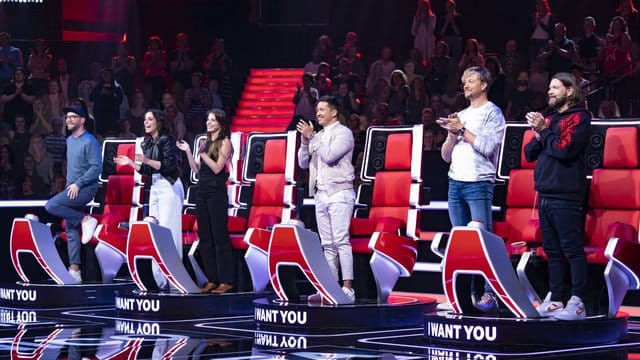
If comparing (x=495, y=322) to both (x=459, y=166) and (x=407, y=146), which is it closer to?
(x=459, y=166)

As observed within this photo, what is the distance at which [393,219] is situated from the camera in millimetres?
8234

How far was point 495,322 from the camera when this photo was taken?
6.52 meters

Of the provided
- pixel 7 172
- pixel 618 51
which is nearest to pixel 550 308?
pixel 618 51

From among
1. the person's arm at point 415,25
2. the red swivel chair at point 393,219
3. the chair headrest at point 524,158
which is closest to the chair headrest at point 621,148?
the chair headrest at point 524,158

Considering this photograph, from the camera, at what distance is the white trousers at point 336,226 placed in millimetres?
8062

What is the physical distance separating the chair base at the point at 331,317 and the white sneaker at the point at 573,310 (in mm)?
1414

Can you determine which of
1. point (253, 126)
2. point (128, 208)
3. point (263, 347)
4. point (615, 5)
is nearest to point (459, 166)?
point (263, 347)

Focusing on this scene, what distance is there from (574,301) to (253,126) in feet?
30.5

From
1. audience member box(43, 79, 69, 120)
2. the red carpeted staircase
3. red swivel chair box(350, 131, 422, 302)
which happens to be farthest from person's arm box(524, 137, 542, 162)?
audience member box(43, 79, 69, 120)

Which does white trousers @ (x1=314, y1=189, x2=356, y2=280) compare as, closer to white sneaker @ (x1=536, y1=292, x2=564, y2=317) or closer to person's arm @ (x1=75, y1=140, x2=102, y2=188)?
white sneaker @ (x1=536, y1=292, x2=564, y2=317)

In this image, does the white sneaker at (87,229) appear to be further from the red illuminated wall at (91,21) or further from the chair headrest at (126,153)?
the red illuminated wall at (91,21)

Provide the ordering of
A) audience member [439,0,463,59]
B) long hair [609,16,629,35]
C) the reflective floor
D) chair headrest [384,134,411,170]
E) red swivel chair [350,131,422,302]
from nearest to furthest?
1. the reflective floor
2. red swivel chair [350,131,422,302]
3. chair headrest [384,134,411,170]
4. long hair [609,16,629,35]
5. audience member [439,0,463,59]

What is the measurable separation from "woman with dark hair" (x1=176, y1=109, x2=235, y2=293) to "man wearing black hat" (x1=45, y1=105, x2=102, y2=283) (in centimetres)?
135

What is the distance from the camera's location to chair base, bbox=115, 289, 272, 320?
8.64 metres
